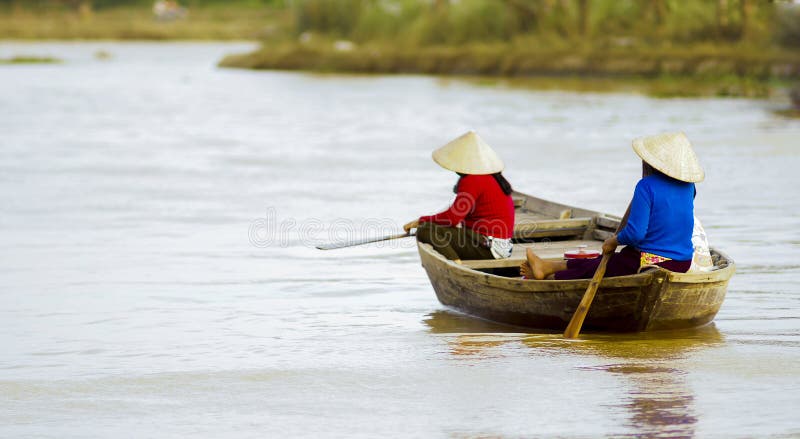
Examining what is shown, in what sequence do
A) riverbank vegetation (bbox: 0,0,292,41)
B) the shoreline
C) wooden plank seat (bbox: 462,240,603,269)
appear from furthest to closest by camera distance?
1. riverbank vegetation (bbox: 0,0,292,41)
2. the shoreline
3. wooden plank seat (bbox: 462,240,603,269)

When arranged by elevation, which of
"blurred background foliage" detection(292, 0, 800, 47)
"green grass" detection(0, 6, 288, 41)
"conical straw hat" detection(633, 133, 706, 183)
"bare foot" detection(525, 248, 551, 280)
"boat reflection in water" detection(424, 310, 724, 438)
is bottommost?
"boat reflection in water" detection(424, 310, 724, 438)

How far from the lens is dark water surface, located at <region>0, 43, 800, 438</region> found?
588 cm

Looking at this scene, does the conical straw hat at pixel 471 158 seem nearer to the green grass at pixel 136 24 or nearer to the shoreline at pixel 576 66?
the shoreline at pixel 576 66

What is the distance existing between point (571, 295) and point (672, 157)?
93 cm

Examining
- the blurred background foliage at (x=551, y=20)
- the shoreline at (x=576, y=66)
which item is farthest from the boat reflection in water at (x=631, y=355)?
the blurred background foliage at (x=551, y=20)

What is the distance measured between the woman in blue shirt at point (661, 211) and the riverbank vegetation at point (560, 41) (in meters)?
20.0

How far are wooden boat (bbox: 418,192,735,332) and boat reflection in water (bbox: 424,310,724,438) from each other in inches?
3.1

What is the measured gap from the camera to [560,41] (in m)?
34.7

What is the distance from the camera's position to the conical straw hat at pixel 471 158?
7.58 meters

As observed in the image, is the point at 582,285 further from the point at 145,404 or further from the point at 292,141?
the point at 292,141

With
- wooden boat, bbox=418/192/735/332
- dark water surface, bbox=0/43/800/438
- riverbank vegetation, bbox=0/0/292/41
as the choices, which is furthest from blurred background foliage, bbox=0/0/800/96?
riverbank vegetation, bbox=0/0/292/41

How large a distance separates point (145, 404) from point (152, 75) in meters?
35.5

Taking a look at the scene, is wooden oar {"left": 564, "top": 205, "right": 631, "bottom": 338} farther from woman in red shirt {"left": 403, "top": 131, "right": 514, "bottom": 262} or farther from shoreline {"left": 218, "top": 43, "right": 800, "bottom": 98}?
shoreline {"left": 218, "top": 43, "right": 800, "bottom": 98}

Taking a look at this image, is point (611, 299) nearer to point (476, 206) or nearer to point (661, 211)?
point (661, 211)
